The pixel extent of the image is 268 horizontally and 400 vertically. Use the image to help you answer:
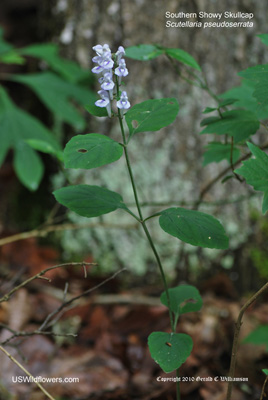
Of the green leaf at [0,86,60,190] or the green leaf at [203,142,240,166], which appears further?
the green leaf at [0,86,60,190]

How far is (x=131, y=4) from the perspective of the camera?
2186 mm

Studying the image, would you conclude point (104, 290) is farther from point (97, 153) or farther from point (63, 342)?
point (97, 153)

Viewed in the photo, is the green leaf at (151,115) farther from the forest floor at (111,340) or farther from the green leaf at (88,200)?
the forest floor at (111,340)

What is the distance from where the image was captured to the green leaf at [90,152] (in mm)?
917

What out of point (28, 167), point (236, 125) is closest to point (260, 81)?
point (236, 125)

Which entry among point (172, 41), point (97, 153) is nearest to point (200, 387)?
point (97, 153)

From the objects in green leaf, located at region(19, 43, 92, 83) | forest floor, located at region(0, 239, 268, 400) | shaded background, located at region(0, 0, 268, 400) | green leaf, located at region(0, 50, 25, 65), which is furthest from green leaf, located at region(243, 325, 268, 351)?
green leaf, located at region(0, 50, 25, 65)

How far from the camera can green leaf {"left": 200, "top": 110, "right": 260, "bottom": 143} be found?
116cm

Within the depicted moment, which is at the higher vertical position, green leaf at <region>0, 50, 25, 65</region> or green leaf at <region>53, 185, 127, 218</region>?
green leaf at <region>0, 50, 25, 65</region>

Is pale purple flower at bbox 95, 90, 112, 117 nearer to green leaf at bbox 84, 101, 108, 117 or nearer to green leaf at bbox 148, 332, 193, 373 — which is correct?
green leaf at bbox 84, 101, 108, 117

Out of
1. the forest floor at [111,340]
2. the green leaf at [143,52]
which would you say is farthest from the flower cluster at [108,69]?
the forest floor at [111,340]

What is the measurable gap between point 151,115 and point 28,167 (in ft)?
4.21

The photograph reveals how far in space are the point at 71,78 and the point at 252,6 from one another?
97cm

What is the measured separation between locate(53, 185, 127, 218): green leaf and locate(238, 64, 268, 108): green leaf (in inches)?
15.3
